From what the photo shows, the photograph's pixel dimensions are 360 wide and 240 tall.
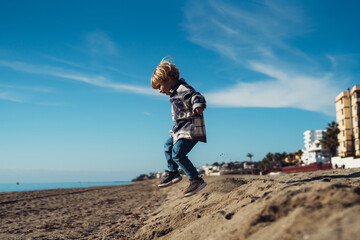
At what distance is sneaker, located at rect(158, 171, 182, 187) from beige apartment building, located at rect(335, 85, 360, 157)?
50322 mm

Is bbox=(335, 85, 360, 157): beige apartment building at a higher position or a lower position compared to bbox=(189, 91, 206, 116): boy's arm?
higher

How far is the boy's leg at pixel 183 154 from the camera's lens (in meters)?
4.61

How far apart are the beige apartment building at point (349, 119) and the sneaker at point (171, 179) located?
165 ft

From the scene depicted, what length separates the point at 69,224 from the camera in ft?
23.6

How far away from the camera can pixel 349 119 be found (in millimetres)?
50812

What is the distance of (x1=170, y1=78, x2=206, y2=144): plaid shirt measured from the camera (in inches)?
179

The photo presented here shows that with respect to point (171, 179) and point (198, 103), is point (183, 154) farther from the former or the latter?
point (198, 103)

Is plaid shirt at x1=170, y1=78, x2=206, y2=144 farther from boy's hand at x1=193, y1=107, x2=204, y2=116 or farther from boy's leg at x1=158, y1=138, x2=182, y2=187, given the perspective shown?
boy's leg at x1=158, y1=138, x2=182, y2=187

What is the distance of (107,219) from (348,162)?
30343 mm

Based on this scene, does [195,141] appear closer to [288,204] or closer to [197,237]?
[197,237]

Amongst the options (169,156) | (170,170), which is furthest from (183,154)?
(170,170)

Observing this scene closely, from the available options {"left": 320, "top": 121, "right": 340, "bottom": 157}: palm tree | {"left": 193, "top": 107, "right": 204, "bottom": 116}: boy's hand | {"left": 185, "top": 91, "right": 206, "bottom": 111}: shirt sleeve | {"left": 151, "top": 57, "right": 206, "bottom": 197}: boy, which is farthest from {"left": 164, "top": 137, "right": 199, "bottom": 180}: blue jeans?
{"left": 320, "top": 121, "right": 340, "bottom": 157}: palm tree

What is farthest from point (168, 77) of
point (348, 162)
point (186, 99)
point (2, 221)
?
point (348, 162)

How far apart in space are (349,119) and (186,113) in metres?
53.7
